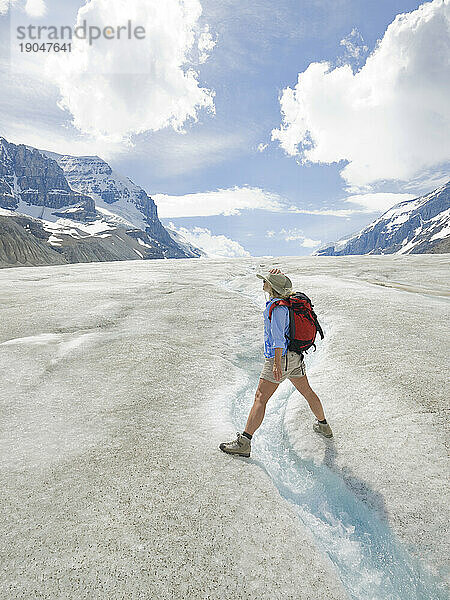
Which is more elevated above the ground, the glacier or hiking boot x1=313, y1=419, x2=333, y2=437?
hiking boot x1=313, y1=419, x2=333, y2=437

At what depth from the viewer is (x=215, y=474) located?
6.32 m

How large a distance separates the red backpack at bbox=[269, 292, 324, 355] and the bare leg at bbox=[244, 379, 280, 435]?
35.3 inches

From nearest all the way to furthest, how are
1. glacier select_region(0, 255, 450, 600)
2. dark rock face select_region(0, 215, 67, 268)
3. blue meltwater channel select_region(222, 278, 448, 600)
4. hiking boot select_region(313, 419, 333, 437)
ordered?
glacier select_region(0, 255, 450, 600), blue meltwater channel select_region(222, 278, 448, 600), hiking boot select_region(313, 419, 333, 437), dark rock face select_region(0, 215, 67, 268)

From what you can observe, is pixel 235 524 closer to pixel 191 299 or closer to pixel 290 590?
pixel 290 590

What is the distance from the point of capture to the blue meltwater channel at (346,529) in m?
4.80

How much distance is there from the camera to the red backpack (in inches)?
276

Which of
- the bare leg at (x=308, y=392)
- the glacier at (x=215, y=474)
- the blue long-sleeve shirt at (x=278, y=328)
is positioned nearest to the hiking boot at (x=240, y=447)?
the glacier at (x=215, y=474)

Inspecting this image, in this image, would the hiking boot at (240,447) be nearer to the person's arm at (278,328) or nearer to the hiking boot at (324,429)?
the person's arm at (278,328)

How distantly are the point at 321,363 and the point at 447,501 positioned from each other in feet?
19.5

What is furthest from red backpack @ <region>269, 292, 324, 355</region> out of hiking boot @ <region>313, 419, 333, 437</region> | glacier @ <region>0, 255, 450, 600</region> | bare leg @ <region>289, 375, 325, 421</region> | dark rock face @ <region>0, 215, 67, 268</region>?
dark rock face @ <region>0, 215, 67, 268</region>

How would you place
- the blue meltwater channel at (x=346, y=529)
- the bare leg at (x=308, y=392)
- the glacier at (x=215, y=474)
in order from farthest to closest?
the bare leg at (x=308, y=392)
the blue meltwater channel at (x=346, y=529)
the glacier at (x=215, y=474)

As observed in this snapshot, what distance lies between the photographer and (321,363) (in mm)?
11594

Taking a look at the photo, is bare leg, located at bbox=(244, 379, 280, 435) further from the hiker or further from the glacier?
the glacier

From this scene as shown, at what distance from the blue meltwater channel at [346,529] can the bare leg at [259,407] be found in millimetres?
695
